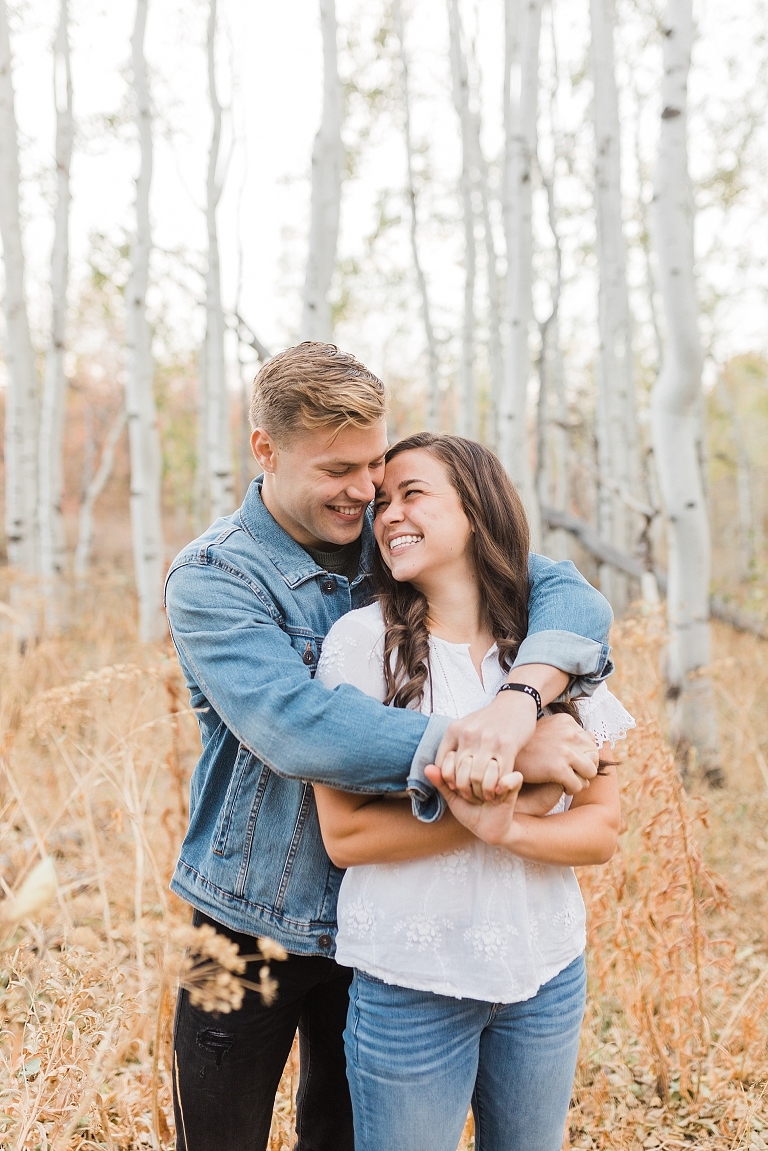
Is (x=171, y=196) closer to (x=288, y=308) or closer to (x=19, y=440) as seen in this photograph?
(x=19, y=440)

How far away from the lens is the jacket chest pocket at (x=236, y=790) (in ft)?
5.38

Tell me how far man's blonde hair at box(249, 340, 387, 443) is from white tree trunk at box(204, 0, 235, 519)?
6.30 metres

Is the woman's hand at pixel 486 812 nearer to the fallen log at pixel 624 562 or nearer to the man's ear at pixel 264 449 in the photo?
the man's ear at pixel 264 449

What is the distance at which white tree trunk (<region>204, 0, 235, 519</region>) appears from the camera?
8234mm

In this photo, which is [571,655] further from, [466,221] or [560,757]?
[466,221]

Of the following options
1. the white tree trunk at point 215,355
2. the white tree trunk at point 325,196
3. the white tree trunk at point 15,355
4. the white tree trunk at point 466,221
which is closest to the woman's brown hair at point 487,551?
the white tree trunk at point 325,196

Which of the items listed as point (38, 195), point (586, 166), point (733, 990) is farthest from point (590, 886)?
point (586, 166)

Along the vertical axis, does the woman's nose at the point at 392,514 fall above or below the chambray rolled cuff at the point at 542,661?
above

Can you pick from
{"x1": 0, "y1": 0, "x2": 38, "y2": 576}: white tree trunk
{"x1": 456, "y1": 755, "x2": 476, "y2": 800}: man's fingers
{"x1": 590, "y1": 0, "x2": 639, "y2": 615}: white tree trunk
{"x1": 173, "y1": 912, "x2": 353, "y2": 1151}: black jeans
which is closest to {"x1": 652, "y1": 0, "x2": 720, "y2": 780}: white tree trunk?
{"x1": 590, "y1": 0, "x2": 639, "y2": 615}: white tree trunk

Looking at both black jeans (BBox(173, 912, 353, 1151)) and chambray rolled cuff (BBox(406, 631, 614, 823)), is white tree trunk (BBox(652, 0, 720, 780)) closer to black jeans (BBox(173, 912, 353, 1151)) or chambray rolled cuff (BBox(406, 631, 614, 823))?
chambray rolled cuff (BBox(406, 631, 614, 823))

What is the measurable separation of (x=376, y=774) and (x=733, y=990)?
2.46 meters

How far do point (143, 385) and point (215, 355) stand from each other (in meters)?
2.05

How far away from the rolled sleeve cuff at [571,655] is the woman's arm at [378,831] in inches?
13.1

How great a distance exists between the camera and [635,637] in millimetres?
2885
